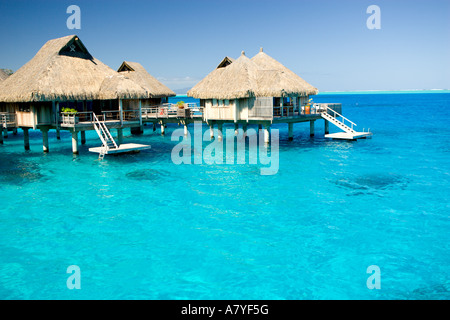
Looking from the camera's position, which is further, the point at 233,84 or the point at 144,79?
the point at 144,79

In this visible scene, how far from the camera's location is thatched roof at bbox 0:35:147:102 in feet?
90.9

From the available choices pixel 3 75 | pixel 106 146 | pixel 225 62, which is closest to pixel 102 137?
pixel 106 146

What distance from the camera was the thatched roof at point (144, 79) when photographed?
1695 inches

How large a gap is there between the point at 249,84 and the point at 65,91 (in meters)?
13.6

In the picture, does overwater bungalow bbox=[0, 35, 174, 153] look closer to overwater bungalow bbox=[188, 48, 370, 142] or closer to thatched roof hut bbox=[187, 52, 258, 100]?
thatched roof hut bbox=[187, 52, 258, 100]

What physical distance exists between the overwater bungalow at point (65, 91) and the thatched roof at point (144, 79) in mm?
10494

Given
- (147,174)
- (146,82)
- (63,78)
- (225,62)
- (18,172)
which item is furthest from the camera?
(146,82)

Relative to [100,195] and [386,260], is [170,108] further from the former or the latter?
[386,260]

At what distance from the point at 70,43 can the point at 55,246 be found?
22.0 m

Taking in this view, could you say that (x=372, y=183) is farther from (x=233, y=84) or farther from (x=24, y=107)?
(x=24, y=107)

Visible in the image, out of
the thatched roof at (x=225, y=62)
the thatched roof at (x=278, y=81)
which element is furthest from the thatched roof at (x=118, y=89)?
the thatched roof at (x=225, y=62)

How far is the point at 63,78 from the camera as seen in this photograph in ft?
95.1
